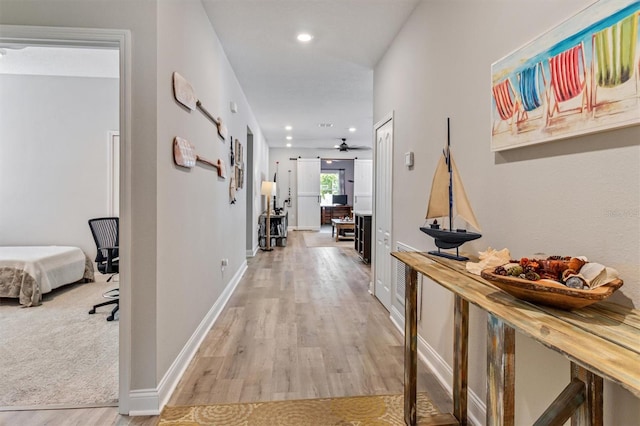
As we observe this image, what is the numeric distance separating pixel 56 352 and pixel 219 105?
Result: 2.50m

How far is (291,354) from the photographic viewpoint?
2.47 meters

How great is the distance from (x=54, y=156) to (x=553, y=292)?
5687 mm

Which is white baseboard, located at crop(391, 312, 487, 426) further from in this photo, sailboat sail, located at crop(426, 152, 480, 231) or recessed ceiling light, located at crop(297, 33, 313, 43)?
recessed ceiling light, located at crop(297, 33, 313, 43)

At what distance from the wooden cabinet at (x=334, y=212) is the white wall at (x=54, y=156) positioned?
8.91 metres

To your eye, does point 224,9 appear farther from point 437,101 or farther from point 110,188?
point 110,188

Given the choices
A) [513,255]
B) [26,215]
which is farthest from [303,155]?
[513,255]

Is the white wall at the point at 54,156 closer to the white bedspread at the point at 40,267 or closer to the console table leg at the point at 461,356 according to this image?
the white bedspread at the point at 40,267

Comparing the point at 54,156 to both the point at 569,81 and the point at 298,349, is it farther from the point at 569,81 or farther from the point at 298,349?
the point at 569,81

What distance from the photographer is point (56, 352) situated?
245cm

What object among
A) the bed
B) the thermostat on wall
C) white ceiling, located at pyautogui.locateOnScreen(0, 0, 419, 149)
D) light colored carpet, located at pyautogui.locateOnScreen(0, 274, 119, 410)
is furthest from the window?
the thermostat on wall

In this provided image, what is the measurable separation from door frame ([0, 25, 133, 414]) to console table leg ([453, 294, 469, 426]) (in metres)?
1.72

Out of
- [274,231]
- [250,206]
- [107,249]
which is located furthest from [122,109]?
[274,231]

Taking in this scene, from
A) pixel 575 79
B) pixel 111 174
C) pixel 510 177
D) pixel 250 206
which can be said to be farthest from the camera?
pixel 250 206

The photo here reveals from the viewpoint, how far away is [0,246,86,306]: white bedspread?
135 inches
